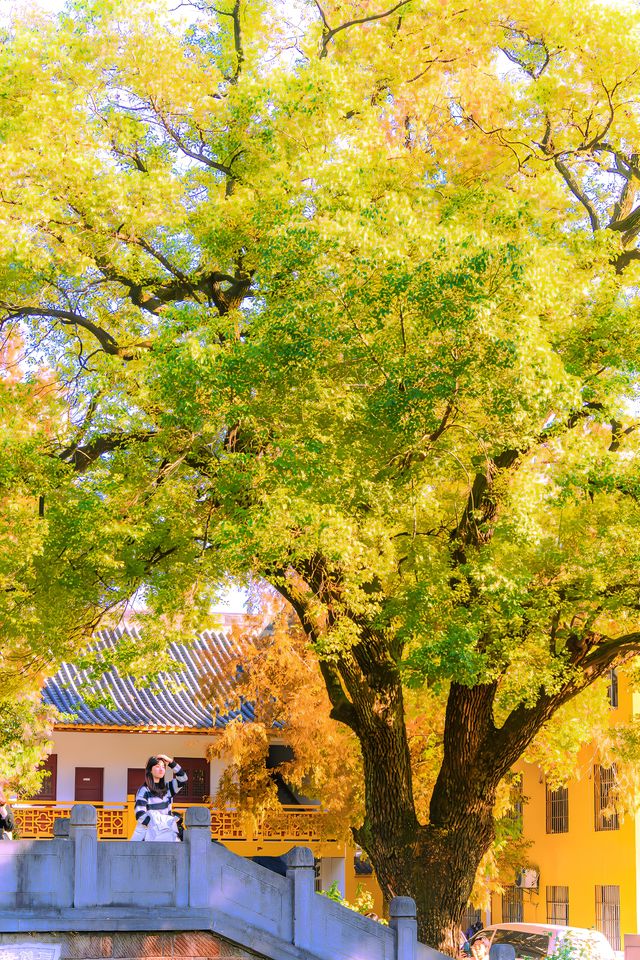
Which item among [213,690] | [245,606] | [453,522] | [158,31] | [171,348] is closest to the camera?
[171,348]

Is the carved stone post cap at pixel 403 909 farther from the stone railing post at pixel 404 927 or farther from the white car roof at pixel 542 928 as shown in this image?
the white car roof at pixel 542 928

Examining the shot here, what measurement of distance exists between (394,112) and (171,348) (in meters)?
5.65

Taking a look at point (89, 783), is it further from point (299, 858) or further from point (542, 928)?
point (299, 858)

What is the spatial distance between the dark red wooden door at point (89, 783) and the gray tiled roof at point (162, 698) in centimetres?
169

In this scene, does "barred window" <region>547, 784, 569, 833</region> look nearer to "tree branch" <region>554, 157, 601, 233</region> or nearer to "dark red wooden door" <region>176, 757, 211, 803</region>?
"dark red wooden door" <region>176, 757, 211, 803</region>

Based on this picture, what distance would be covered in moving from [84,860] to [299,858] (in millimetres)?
2529

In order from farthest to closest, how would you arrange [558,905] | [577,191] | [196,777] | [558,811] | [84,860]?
1. [196,777]
2. [558,811]
3. [558,905]
4. [577,191]
5. [84,860]

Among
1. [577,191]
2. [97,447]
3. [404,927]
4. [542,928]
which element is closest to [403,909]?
[404,927]

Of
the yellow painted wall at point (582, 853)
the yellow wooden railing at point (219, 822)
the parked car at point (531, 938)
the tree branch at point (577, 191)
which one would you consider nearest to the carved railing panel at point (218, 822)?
the yellow wooden railing at point (219, 822)

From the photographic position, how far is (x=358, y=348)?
14211 millimetres

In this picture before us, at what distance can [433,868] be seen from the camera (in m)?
17.9

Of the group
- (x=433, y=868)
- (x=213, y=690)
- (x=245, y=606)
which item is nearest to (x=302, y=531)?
(x=433, y=868)

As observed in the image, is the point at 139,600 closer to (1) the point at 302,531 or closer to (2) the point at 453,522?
(1) the point at 302,531

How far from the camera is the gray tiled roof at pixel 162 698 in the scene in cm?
3481
